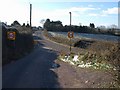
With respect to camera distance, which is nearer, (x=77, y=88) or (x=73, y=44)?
(x=77, y=88)

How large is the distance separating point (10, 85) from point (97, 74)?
19.4ft

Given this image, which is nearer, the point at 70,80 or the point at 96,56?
the point at 70,80

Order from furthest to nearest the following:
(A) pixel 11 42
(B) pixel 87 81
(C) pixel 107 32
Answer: (C) pixel 107 32
(A) pixel 11 42
(B) pixel 87 81

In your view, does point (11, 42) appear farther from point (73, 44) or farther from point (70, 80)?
point (73, 44)

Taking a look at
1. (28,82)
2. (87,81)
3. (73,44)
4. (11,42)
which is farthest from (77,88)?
(73,44)

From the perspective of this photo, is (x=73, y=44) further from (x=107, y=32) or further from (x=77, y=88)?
(x=107, y=32)

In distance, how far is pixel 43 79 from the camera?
18.7 m

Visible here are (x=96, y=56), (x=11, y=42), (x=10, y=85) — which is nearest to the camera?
(x=10, y=85)

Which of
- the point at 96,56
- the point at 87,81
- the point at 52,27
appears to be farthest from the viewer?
the point at 52,27

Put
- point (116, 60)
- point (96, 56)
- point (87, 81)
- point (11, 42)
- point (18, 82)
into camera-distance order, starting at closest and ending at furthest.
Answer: point (116, 60) → point (18, 82) → point (87, 81) → point (96, 56) → point (11, 42)

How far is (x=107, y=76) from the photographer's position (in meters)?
17.2

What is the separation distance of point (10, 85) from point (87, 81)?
4783 mm

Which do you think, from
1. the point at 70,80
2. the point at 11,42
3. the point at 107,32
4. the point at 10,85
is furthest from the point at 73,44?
the point at 107,32

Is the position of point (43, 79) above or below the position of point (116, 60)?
below
